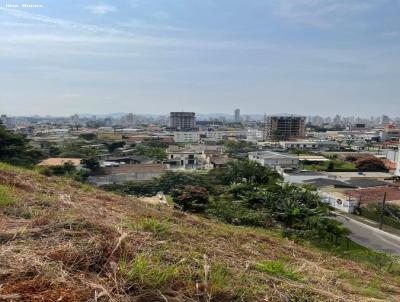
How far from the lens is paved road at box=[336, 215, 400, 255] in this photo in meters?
14.1

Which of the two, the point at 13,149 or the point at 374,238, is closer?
the point at 13,149

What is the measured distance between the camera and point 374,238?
15.7m

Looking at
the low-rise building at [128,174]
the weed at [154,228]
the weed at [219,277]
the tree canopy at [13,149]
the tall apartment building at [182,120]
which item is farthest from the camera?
the tall apartment building at [182,120]

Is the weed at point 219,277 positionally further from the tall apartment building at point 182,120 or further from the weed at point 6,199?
the tall apartment building at point 182,120

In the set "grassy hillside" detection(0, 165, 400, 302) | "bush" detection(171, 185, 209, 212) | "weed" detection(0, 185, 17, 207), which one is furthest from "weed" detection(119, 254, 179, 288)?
"bush" detection(171, 185, 209, 212)

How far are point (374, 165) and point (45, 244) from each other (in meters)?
40.5

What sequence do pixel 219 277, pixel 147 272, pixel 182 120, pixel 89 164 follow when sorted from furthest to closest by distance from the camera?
pixel 182 120
pixel 89 164
pixel 219 277
pixel 147 272

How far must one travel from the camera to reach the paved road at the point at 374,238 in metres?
14.1

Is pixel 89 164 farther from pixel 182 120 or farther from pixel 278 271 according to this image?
pixel 182 120

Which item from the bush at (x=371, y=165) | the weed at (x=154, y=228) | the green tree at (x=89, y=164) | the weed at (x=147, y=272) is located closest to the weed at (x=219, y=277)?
the weed at (x=147, y=272)

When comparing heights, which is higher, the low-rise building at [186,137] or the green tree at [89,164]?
the green tree at [89,164]

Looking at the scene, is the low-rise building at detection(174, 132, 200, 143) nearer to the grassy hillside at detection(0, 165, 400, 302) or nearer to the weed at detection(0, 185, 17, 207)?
the weed at detection(0, 185, 17, 207)

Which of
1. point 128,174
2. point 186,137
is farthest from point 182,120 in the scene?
point 128,174

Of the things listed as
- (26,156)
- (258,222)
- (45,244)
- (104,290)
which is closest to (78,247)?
(45,244)
